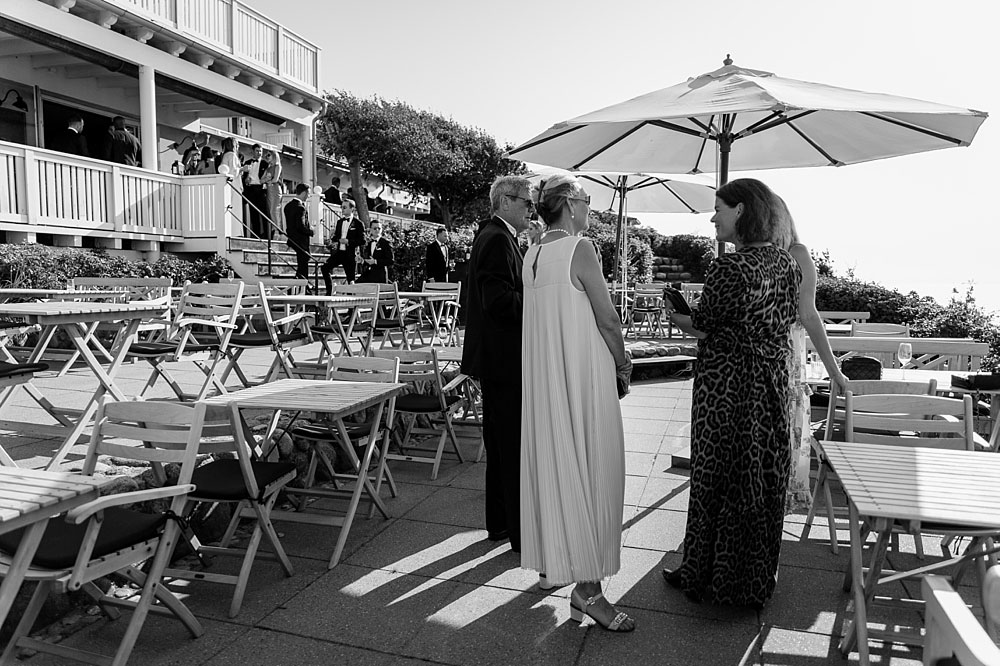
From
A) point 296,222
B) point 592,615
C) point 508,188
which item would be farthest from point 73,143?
point 592,615

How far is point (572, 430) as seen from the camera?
2.84 metres

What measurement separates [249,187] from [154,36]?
10.8ft

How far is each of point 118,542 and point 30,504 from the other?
54 centimetres

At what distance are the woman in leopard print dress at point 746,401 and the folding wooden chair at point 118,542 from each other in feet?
6.67

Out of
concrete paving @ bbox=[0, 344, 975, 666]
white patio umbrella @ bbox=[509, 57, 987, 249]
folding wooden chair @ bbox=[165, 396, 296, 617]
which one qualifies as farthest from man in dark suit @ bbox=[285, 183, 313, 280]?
folding wooden chair @ bbox=[165, 396, 296, 617]

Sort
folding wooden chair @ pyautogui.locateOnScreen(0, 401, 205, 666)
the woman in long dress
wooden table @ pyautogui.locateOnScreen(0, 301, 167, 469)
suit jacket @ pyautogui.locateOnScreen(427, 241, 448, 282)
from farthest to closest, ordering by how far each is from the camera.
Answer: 1. suit jacket @ pyautogui.locateOnScreen(427, 241, 448, 282)
2. wooden table @ pyautogui.locateOnScreen(0, 301, 167, 469)
3. the woman in long dress
4. folding wooden chair @ pyautogui.locateOnScreen(0, 401, 205, 666)

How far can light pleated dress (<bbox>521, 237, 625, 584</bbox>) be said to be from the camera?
2.81 metres

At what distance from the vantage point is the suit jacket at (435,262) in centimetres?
1248

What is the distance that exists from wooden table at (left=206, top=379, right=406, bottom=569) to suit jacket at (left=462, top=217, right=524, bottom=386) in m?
0.58

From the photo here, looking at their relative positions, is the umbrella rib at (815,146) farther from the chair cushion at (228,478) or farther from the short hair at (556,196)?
the chair cushion at (228,478)

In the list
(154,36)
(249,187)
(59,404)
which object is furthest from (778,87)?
(154,36)

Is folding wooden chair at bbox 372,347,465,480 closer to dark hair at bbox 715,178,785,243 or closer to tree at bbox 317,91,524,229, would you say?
dark hair at bbox 715,178,785,243

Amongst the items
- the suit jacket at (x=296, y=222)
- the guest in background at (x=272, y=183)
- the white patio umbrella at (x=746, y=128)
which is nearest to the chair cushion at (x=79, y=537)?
the white patio umbrella at (x=746, y=128)

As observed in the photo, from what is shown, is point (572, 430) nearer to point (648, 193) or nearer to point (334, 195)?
point (648, 193)
